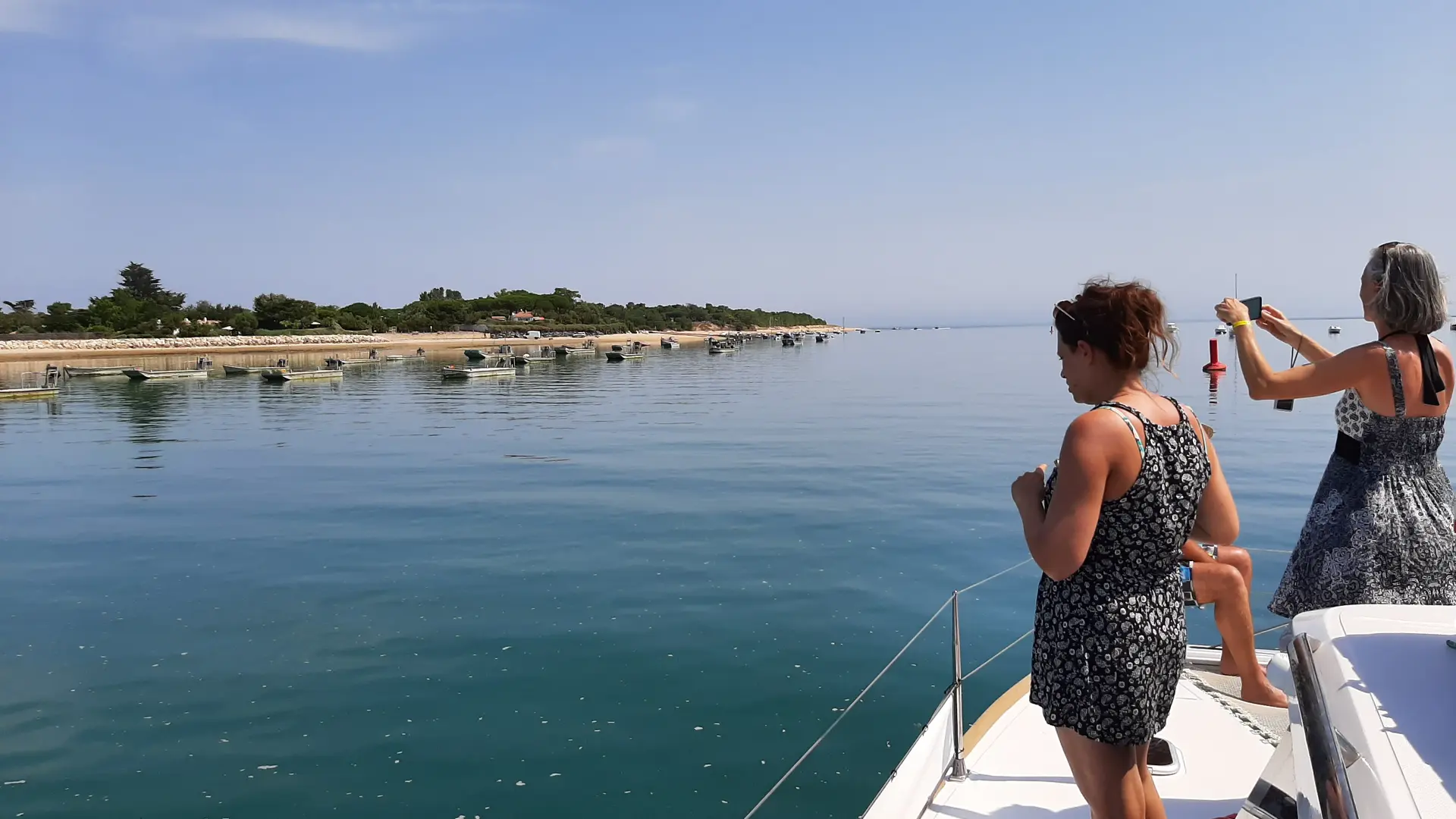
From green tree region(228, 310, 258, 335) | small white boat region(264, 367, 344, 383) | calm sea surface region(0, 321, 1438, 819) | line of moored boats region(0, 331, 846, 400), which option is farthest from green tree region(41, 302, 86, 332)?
calm sea surface region(0, 321, 1438, 819)

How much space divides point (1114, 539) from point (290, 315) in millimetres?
113794

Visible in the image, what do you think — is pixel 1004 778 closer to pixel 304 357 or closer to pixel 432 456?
pixel 432 456

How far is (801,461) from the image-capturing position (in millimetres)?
20859

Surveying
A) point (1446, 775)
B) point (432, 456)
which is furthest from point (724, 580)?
point (432, 456)

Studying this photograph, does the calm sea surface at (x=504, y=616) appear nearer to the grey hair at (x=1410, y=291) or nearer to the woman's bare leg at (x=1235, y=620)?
the woman's bare leg at (x=1235, y=620)

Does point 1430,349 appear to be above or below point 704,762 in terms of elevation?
above

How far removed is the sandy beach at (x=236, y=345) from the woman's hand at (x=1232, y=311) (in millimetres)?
81183

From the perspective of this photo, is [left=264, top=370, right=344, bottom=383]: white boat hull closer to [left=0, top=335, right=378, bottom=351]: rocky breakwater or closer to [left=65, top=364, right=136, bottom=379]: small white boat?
[left=65, top=364, right=136, bottom=379]: small white boat

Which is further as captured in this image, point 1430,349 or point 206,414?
point 206,414

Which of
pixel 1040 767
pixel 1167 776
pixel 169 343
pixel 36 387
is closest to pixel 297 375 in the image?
pixel 36 387

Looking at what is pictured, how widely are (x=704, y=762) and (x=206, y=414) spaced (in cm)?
3561

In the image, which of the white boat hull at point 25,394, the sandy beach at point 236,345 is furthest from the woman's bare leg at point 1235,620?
the sandy beach at point 236,345

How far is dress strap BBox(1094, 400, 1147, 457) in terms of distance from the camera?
7.46ft

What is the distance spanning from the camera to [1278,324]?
3.54 m
